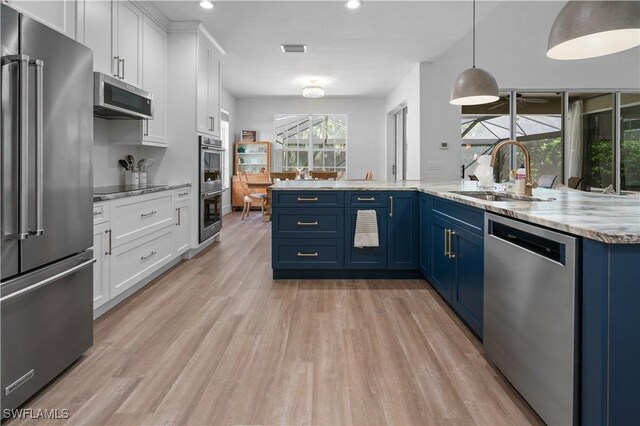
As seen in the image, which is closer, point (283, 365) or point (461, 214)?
point (283, 365)

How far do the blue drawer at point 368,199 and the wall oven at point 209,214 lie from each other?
6.23ft

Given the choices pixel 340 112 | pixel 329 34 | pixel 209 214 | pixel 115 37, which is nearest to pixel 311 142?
pixel 340 112

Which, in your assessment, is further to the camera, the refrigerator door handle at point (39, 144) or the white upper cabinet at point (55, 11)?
the white upper cabinet at point (55, 11)

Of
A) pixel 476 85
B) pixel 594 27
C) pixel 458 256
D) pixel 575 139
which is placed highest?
pixel 575 139

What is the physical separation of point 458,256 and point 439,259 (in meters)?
0.45

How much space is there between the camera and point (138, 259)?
3160 millimetres

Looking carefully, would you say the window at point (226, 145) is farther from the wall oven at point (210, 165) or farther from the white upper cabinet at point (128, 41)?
the white upper cabinet at point (128, 41)

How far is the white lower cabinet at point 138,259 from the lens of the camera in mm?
2787

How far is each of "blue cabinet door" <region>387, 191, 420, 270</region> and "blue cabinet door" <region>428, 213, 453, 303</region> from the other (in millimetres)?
358

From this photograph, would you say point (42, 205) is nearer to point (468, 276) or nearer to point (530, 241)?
point (530, 241)

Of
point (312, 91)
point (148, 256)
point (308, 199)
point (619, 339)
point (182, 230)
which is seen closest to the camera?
point (619, 339)

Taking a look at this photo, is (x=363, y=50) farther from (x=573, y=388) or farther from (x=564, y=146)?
(x=573, y=388)

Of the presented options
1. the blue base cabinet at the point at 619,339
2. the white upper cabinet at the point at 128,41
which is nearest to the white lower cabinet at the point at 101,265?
the white upper cabinet at the point at 128,41

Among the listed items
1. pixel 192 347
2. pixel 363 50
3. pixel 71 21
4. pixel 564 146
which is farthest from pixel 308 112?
pixel 192 347
